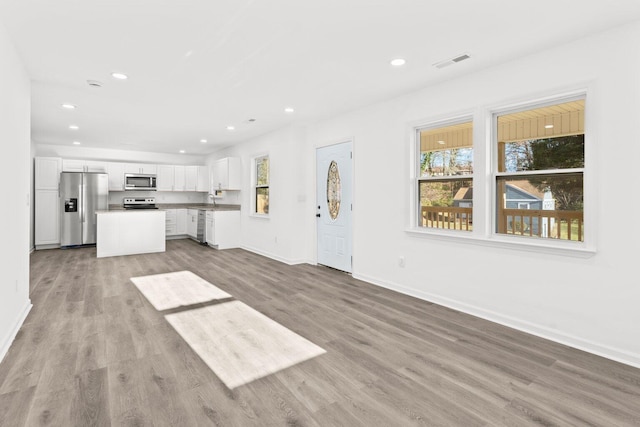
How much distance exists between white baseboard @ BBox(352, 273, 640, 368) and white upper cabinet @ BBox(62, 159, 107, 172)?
25.8 ft

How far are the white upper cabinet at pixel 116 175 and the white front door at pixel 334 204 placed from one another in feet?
18.7

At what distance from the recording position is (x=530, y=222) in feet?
10.3

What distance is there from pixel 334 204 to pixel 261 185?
7.74 feet

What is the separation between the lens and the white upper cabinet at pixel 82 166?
309 inches

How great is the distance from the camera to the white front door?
5172 mm

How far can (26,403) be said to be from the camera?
1905 millimetres

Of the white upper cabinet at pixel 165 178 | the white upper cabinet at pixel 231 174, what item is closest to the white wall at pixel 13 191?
the white upper cabinet at pixel 231 174

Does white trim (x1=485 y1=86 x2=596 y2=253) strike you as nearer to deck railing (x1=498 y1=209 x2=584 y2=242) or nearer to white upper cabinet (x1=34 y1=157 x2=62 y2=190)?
deck railing (x1=498 y1=209 x2=584 y2=242)

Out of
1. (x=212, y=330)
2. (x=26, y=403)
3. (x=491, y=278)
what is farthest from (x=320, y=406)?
(x=491, y=278)

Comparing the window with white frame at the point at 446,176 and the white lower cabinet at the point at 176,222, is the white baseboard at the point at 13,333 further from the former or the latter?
the white lower cabinet at the point at 176,222

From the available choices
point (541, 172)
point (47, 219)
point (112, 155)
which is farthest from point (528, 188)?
point (112, 155)

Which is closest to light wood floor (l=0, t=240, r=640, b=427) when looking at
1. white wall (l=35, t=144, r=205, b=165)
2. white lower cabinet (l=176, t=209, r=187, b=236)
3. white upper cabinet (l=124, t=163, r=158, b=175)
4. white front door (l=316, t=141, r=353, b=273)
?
white front door (l=316, t=141, r=353, b=273)

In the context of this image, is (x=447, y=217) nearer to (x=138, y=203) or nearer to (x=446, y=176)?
(x=446, y=176)

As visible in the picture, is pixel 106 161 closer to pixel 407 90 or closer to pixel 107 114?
pixel 107 114
